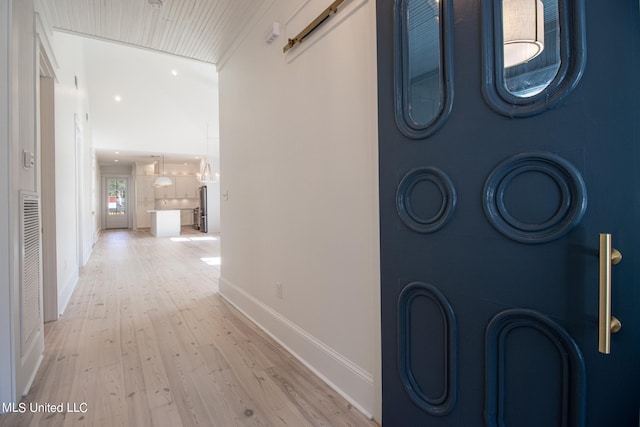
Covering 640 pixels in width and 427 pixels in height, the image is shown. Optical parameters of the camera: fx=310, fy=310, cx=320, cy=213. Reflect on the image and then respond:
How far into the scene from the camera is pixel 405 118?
4.20 feet

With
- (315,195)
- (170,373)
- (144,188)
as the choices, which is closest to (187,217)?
(144,188)

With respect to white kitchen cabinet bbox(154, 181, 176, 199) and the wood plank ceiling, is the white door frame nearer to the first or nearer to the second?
white kitchen cabinet bbox(154, 181, 176, 199)

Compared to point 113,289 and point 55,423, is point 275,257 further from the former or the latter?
point 113,289

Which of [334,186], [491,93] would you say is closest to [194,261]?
[334,186]

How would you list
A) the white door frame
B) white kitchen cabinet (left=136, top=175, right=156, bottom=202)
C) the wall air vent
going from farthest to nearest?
the white door frame, white kitchen cabinet (left=136, top=175, right=156, bottom=202), the wall air vent

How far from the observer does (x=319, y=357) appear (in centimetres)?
194

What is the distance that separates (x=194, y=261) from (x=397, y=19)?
218 inches

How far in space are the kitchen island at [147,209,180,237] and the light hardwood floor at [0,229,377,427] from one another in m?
7.43

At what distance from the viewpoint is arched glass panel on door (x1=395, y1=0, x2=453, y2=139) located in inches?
44.2

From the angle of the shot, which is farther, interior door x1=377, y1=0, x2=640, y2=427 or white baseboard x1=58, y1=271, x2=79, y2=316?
white baseboard x1=58, y1=271, x2=79, y2=316

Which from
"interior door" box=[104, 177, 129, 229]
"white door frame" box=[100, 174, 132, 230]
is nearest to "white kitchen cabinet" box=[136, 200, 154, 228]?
"white door frame" box=[100, 174, 132, 230]

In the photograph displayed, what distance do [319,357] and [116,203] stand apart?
619 inches

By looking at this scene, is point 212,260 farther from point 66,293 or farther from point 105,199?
point 105,199

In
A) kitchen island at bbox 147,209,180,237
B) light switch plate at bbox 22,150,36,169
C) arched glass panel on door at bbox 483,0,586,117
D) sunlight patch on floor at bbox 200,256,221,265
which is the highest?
arched glass panel on door at bbox 483,0,586,117
